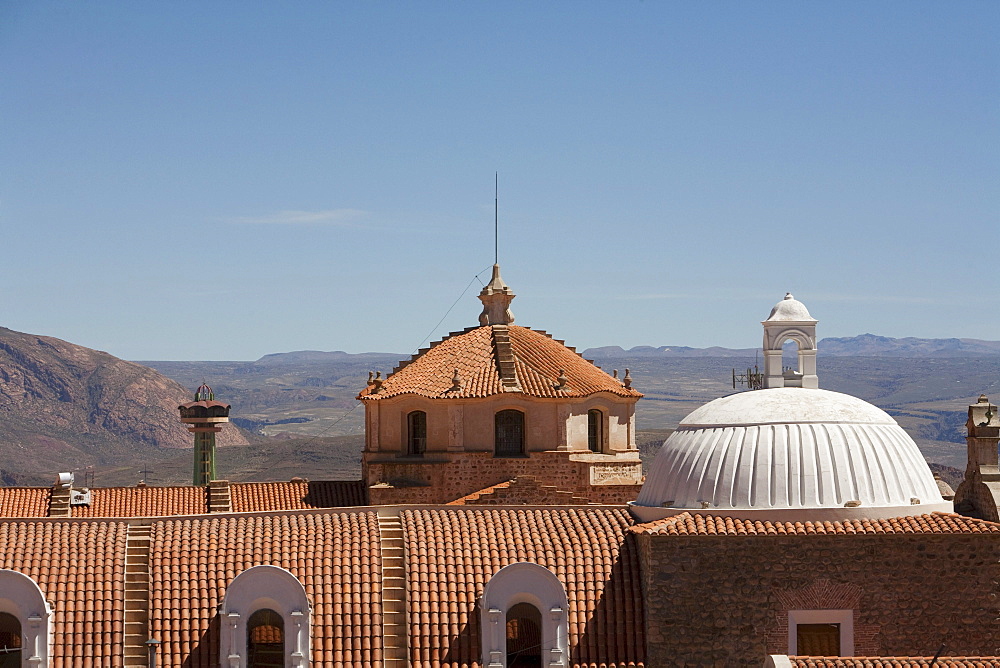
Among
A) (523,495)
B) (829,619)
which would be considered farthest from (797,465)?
(523,495)

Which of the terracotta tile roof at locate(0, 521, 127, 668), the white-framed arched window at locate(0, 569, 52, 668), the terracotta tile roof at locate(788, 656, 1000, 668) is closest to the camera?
the terracotta tile roof at locate(788, 656, 1000, 668)

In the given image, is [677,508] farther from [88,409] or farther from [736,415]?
[88,409]

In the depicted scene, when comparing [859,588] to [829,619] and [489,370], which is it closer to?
[829,619]

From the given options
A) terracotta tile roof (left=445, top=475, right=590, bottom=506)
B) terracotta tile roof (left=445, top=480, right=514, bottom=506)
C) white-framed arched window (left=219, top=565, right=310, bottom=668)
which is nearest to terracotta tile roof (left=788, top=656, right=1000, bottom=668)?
white-framed arched window (left=219, top=565, right=310, bottom=668)

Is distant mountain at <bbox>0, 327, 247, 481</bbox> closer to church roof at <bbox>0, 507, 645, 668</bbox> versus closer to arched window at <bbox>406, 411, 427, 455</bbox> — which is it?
arched window at <bbox>406, 411, 427, 455</bbox>

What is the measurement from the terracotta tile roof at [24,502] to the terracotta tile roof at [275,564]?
12.7 metres

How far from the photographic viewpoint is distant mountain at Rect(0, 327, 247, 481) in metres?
165

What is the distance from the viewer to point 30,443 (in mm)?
164500

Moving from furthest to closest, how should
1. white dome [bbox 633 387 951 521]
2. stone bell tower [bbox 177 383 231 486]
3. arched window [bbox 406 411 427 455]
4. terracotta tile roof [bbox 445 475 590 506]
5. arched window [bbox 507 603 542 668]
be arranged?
stone bell tower [bbox 177 383 231 486]
arched window [bbox 406 411 427 455]
terracotta tile roof [bbox 445 475 590 506]
white dome [bbox 633 387 951 521]
arched window [bbox 507 603 542 668]

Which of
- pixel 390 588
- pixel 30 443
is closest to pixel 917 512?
pixel 390 588

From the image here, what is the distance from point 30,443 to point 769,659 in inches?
6115

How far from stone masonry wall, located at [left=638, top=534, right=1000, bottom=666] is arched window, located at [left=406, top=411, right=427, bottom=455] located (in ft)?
44.2

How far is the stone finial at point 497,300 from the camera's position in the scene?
38.8 metres

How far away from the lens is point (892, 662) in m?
21.8
